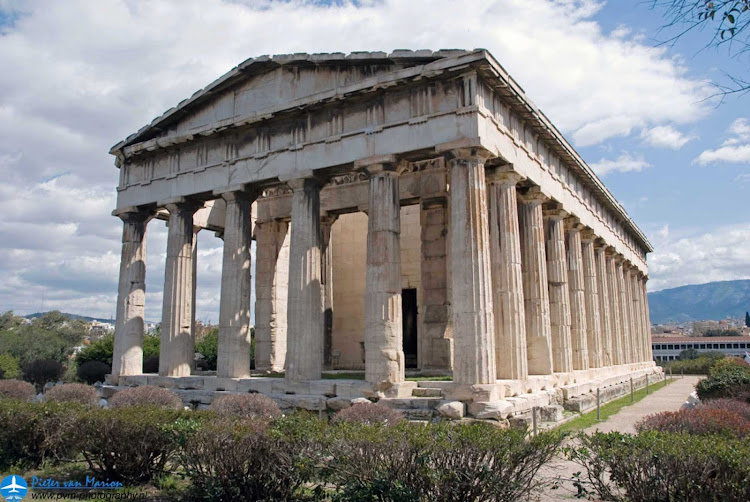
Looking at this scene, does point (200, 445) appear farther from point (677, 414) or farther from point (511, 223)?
point (511, 223)

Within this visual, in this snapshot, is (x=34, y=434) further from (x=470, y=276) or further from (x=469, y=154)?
(x=469, y=154)

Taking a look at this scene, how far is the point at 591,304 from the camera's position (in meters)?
25.3

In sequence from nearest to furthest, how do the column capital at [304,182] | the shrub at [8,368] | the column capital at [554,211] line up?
the column capital at [304,182] < the column capital at [554,211] < the shrub at [8,368]

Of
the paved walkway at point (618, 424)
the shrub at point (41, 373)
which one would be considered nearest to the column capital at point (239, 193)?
the paved walkway at point (618, 424)

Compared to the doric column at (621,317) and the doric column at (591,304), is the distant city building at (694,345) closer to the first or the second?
the doric column at (621,317)

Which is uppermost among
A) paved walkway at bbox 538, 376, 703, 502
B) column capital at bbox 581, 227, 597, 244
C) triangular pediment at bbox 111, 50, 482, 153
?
triangular pediment at bbox 111, 50, 482, 153

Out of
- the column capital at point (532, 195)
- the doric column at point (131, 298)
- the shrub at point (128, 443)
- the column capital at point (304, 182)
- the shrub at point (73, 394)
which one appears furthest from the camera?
the doric column at point (131, 298)

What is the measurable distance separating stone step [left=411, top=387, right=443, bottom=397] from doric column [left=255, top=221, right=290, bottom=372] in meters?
9.71

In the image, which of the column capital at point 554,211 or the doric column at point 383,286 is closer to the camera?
the doric column at point 383,286

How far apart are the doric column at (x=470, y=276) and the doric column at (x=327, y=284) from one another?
901 cm

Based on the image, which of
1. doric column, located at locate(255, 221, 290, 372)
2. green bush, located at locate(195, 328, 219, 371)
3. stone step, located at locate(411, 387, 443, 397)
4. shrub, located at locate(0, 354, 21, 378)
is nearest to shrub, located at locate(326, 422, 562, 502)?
stone step, located at locate(411, 387, 443, 397)

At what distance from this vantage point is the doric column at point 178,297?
20.3 meters

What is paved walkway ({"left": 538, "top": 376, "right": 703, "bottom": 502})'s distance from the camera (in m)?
9.26

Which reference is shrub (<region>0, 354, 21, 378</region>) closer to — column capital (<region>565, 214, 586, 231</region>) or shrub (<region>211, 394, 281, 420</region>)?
shrub (<region>211, 394, 281, 420</region>)
